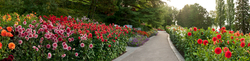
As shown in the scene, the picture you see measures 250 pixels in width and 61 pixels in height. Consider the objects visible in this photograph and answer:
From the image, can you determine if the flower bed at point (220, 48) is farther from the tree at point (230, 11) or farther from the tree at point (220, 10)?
the tree at point (220, 10)

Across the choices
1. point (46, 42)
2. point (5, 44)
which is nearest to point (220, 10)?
point (46, 42)

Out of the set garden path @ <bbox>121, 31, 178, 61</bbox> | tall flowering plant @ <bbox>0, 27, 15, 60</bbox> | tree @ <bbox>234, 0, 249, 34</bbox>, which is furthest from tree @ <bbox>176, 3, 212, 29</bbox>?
tall flowering plant @ <bbox>0, 27, 15, 60</bbox>

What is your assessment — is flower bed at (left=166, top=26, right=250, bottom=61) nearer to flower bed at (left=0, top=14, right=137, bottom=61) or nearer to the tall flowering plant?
flower bed at (left=0, top=14, right=137, bottom=61)

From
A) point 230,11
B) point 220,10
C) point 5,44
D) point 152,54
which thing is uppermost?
point 5,44

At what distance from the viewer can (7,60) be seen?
2.83 meters

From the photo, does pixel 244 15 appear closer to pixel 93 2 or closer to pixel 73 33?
pixel 93 2

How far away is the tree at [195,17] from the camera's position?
139 feet

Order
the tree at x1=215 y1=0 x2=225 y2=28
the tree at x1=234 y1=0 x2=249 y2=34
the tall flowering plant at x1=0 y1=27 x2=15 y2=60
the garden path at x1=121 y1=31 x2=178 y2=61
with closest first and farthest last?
the tall flowering plant at x1=0 y1=27 x2=15 y2=60 → the garden path at x1=121 y1=31 x2=178 y2=61 → the tree at x1=234 y1=0 x2=249 y2=34 → the tree at x1=215 y1=0 x2=225 y2=28

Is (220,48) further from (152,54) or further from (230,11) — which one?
(230,11)

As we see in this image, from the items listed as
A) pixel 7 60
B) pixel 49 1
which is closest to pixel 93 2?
pixel 49 1

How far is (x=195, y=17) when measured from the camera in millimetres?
43812

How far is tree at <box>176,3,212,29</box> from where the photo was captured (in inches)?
1673

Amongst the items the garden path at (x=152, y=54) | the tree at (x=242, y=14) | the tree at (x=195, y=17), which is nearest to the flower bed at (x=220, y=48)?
the garden path at (x=152, y=54)

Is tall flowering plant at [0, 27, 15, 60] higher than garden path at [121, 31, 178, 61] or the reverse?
higher
